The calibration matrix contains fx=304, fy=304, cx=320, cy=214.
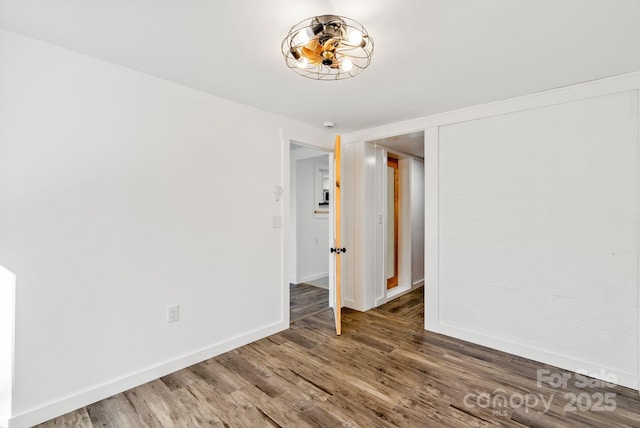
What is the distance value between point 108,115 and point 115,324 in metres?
1.47

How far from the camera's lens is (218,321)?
276cm

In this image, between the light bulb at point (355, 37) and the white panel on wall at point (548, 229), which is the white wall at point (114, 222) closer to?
the light bulb at point (355, 37)

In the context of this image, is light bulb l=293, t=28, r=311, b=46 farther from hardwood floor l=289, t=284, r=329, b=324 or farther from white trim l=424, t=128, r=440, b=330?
hardwood floor l=289, t=284, r=329, b=324

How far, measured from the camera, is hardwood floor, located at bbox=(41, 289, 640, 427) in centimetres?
191

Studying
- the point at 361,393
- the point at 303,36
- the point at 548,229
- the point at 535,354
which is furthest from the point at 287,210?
the point at 535,354

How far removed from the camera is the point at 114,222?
215 cm

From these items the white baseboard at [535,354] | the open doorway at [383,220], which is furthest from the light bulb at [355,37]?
the white baseboard at [535,354]

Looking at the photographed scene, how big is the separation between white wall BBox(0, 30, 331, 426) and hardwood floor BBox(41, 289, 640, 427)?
0.81 feet

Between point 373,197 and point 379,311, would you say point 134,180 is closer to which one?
point 373,197

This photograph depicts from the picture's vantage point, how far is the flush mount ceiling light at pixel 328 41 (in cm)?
156

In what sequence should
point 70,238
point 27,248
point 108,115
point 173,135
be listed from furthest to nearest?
point 173,135 → point 108,115 → point 70,238 → point 27,248

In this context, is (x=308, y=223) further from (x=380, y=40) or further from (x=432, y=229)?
(x=380, y=40)

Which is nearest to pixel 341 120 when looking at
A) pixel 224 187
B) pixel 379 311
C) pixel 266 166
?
pixel 266 166

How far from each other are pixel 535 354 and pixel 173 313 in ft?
10.2
